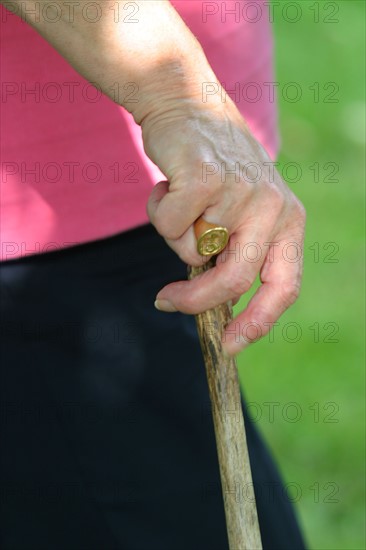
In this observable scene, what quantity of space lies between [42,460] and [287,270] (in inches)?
22.4

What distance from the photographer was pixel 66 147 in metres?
1.44

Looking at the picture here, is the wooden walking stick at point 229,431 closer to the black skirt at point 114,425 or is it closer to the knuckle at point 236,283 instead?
the knuckle at point 236,283

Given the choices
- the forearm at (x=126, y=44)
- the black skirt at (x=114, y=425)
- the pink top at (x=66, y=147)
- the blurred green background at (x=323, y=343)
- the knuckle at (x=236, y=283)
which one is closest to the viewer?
the forearm at (x=126, y=44)

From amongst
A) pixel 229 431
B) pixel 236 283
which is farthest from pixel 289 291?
pixel 229 431

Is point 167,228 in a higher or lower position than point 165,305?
higher

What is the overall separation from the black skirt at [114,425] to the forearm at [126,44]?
15.2 inches

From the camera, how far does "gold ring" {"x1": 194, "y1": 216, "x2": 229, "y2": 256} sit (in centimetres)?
119

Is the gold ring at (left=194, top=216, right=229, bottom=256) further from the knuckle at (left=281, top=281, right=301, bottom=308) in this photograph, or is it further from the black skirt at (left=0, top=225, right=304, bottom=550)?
the black skirt at (left=0, top=225, right=304, bottom=550)

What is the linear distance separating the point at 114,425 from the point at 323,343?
1854 millimetres

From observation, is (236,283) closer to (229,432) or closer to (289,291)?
(289,291)

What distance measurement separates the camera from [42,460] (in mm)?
1584

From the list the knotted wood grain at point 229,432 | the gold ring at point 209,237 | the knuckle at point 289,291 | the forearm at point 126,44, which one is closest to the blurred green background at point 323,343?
the knotted wood grain at point 229,432

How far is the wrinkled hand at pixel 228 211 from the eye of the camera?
1.17m

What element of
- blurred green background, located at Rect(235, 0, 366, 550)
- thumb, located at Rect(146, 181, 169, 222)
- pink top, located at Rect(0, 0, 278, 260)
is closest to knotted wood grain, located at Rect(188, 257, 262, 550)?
thumb, located at Rect(146, 181, 169, 222)
